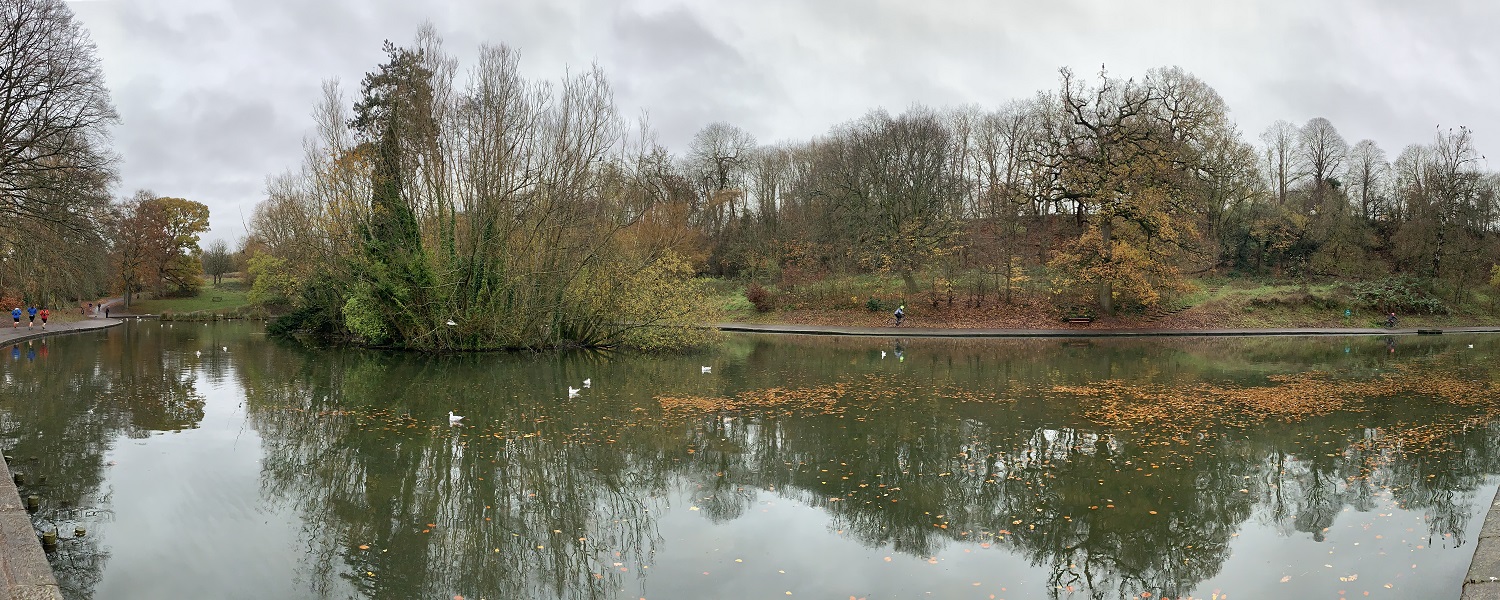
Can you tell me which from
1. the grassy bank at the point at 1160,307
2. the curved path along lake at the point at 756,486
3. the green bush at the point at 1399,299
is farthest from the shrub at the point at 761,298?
the green bush at the point at 1399,299

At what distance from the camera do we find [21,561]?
5633mm

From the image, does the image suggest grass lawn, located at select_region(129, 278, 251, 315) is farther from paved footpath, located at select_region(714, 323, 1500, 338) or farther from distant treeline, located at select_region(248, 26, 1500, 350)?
paved footpath, located at select_region(714, 323, 1500, 338)

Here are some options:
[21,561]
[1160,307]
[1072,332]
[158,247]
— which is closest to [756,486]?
[21,561]

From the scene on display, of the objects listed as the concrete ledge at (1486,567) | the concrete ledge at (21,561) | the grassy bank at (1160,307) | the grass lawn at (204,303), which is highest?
the grass lawn at (204,303)

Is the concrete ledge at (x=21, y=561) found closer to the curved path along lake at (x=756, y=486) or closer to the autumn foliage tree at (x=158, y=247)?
the curved path along lake at (x=756, y=486)

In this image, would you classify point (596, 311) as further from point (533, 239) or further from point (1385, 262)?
point (1385, 262)

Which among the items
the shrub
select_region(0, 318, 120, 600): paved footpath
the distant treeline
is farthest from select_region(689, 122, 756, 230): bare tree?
select_region(0, 318, 120, 600): paved footpath

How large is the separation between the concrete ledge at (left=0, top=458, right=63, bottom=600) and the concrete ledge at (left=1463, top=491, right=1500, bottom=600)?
9.82 meters

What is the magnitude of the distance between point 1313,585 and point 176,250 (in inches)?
2872

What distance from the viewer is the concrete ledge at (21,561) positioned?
5164mm

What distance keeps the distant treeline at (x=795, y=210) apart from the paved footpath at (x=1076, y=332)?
7.82 feet

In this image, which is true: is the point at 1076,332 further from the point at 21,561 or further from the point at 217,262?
the point at 217,262

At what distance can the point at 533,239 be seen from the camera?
23.3 meters

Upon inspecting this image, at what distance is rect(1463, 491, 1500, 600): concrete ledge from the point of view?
217 inches
